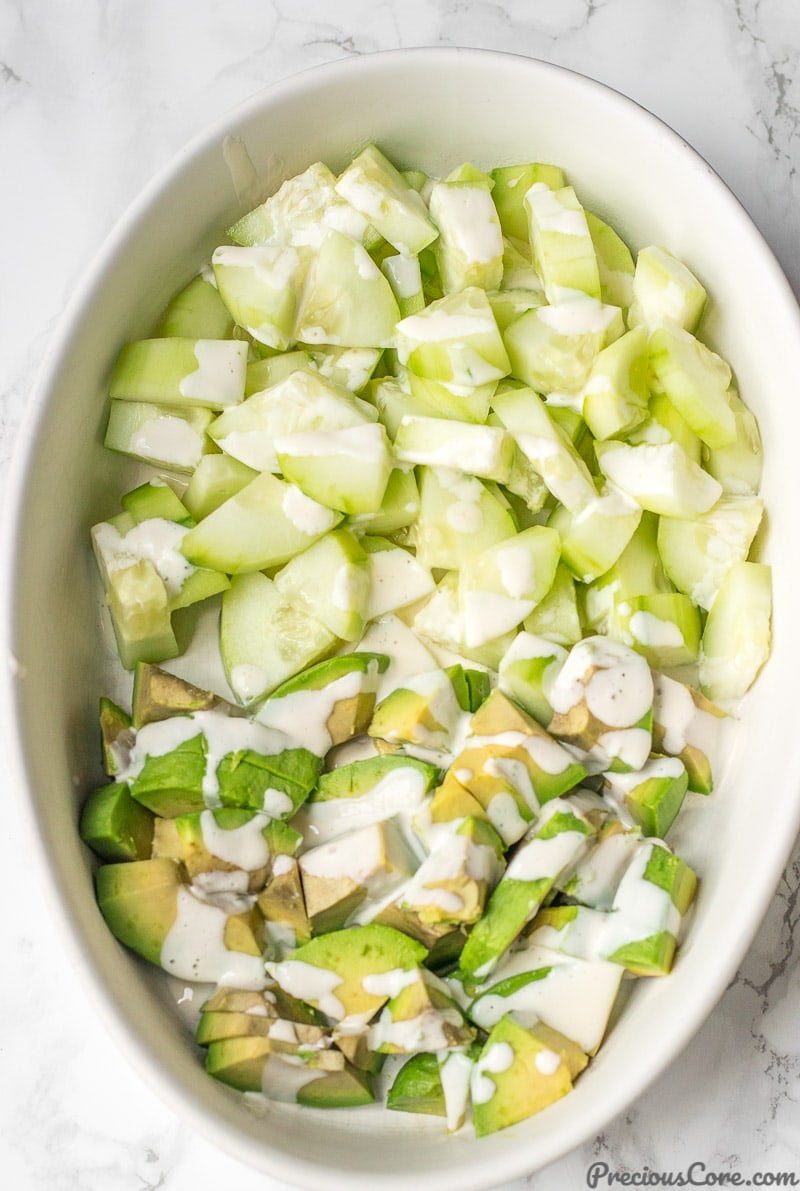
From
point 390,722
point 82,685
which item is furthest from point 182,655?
point 390,722

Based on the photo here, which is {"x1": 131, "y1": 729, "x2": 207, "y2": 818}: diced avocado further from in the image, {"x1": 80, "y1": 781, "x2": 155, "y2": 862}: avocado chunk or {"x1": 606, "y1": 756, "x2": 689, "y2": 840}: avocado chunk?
{"x1": 606, "y1": 756, "x2": 689, "y2": 840}: avocado chunk

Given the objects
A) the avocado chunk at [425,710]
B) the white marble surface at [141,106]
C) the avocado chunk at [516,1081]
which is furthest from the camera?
the white marble surface at [141,106]

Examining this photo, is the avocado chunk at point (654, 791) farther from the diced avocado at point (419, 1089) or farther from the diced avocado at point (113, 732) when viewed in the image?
the diced avocado at point (113, 732)

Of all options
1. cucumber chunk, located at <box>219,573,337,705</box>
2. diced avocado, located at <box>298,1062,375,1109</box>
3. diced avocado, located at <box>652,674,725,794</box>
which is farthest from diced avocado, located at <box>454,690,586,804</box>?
diced avocado, located at <box>298,1062,375,1109</box>

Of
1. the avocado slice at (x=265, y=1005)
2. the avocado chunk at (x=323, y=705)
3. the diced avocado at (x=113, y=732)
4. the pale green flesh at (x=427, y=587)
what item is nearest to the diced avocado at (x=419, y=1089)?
the pale green flesh at (x=427, y=587)

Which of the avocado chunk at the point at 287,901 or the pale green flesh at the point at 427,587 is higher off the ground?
the pale green flesh at the point at 427,587

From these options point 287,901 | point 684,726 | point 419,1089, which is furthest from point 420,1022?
point 684,726
